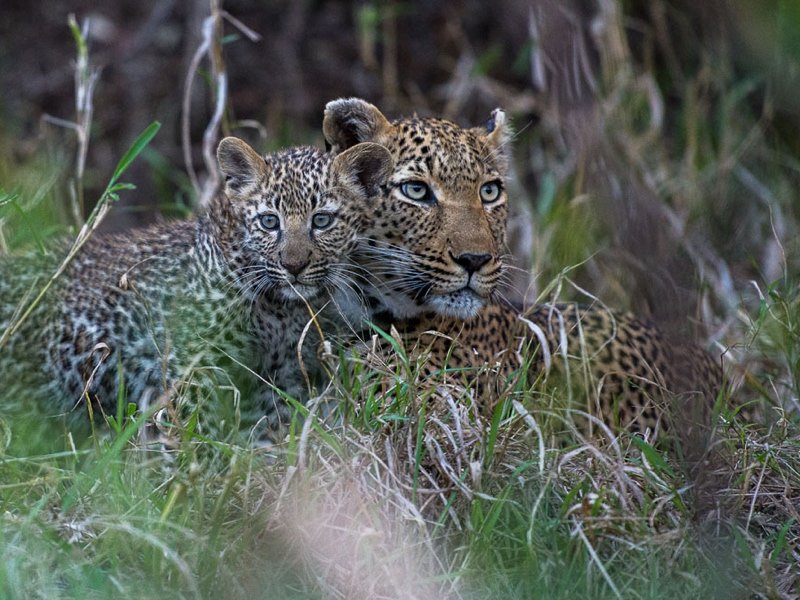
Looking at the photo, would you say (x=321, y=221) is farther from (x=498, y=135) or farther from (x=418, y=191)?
(x=498, y=135)

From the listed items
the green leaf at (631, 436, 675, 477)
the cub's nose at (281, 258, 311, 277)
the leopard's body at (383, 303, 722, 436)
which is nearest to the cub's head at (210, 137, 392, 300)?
the cub's nose at (281, 258, 311, 277)

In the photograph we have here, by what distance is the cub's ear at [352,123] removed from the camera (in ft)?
16.6

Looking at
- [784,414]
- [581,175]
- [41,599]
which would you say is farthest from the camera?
[581,175]

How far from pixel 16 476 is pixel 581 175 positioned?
3.83 metres

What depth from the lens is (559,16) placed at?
2.21 m

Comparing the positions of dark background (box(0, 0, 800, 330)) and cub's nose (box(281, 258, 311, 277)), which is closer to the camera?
cub's nose (box(281, 258, 311, 277))

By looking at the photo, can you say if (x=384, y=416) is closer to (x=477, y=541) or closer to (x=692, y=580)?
(x=477, y=541)

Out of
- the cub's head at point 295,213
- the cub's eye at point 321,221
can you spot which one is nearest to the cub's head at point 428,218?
the cub's head at point 295,213

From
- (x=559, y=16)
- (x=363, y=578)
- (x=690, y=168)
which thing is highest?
(x=559, y=16)

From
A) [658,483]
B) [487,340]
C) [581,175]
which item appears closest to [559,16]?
[658,483]

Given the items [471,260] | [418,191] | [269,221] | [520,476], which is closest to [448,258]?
[471,260]

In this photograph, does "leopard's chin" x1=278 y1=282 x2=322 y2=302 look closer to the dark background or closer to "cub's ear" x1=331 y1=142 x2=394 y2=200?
"cub's ear" x1=331 y1=142 x2=394 y2=200

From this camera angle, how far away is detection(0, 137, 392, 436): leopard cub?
468 cm

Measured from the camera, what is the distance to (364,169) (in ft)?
16.1
